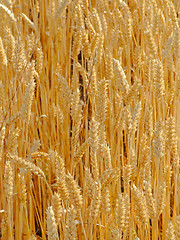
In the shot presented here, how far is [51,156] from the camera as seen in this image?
92 centimetres

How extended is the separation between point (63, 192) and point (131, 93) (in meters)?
0.30

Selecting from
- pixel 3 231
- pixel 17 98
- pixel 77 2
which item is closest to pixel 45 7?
pixel 77 2

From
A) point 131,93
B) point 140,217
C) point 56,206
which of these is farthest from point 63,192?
point 131,93

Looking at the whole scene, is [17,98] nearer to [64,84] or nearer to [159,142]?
[64,84]

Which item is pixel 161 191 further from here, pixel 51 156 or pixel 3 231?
pixel 3 231

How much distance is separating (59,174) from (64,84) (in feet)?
1.11

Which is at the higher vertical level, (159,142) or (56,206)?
(159,142)

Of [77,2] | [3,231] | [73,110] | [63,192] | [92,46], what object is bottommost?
[3,231]

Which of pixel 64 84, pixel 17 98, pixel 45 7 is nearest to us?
pixel 64 84

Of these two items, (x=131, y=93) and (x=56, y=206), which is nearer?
(x=56, y=206)

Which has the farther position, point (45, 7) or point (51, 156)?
point (45, 7)

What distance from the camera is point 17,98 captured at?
47.0 inches

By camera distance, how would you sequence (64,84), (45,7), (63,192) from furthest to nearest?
(45,7) < (64,84) < (63,192)

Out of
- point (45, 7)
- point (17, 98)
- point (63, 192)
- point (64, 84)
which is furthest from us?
point (45, 7)
